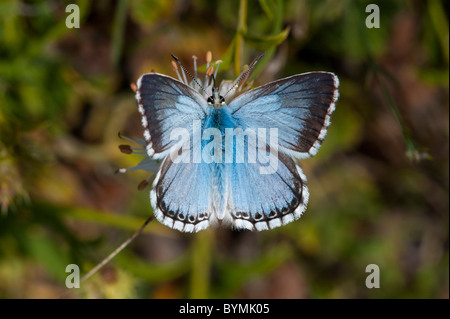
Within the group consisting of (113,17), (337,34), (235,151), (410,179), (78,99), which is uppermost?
(113,17)

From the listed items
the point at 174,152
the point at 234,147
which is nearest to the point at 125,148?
the point at 174,152

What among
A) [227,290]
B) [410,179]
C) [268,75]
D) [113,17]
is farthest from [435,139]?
[113,17]

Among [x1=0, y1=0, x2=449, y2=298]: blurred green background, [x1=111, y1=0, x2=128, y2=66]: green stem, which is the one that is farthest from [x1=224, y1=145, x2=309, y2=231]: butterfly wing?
[x1=111, y1=0, x2=128, y2=66]: green stem

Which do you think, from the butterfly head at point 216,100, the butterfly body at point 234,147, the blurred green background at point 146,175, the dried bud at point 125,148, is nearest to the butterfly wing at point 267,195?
the butterfly body at point 234,147

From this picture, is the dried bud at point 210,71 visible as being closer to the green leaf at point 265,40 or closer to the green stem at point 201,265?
the green leaf at point 265,40

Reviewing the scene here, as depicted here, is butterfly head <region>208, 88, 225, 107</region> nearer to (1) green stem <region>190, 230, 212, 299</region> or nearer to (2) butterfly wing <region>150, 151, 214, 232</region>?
(2) butterfly wing <region>150, 151, 214, 232</region>

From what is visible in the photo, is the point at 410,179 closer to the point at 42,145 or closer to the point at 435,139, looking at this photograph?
the point at 435,139

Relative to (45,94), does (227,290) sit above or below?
below
